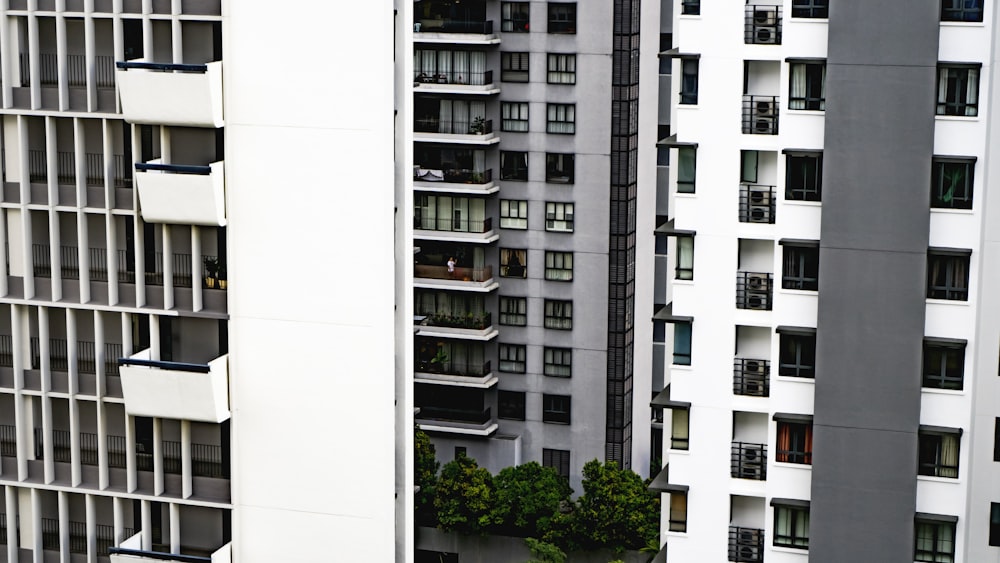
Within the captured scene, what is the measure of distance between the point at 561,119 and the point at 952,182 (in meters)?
20.2

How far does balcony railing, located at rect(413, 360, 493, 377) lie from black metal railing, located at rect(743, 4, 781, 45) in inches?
824

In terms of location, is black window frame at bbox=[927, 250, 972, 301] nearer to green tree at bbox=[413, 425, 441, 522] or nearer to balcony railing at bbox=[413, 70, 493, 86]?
green tree at bbox=[413, 425, 441, 522]

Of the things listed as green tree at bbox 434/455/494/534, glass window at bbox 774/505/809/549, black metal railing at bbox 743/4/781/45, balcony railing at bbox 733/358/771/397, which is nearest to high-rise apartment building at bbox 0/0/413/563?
black metal railing at bbox 743/4/781/45

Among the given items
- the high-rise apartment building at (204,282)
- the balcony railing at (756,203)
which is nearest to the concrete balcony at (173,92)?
the high-rise apartment building at (204,282)

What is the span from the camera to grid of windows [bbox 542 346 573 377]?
46.5 m

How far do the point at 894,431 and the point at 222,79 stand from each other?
13.4m

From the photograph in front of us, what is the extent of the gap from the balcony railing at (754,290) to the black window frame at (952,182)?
11.3 ft

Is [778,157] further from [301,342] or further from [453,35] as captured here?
[453,35]

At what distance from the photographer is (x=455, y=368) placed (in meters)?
47.3

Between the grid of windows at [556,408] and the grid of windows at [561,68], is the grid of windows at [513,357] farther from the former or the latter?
the grid of windows at [561,68]

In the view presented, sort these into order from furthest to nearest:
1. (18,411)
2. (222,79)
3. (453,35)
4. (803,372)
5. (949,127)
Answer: (453,35), (803,372), (949,127), (18,411), (222,79)

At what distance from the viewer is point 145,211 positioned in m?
22.1

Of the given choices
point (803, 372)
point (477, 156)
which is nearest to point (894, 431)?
point (803, 372)

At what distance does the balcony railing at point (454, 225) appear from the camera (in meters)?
46.6
